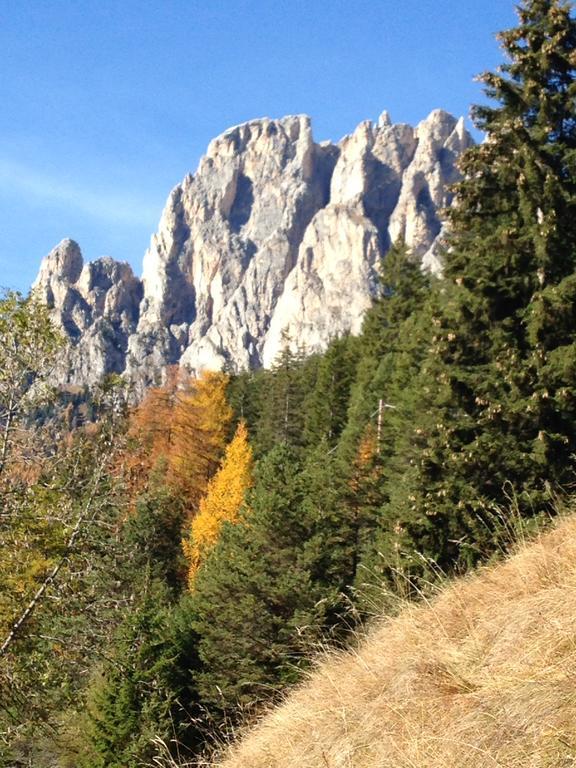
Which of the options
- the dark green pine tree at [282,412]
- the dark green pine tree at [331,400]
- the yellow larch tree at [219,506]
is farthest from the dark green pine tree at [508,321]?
the dark green pine tree at [282,412]

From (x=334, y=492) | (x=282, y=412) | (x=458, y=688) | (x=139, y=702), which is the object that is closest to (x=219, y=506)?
(x=334, y=492)

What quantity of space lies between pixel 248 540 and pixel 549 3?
15883 millimetres

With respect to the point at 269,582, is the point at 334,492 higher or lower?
higher

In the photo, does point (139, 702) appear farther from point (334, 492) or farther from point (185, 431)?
point (185, 431)

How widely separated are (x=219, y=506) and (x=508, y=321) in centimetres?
2276

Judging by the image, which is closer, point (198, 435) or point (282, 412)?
point (198, 435)

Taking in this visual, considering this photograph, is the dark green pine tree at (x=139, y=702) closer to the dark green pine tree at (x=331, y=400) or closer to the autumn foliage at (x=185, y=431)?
the autumn foliage at (x=185, y=431)

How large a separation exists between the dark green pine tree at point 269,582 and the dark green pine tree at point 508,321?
20.8 ft

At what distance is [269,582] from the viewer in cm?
1936

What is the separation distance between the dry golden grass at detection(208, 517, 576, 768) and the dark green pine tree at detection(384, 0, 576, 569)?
597 cm

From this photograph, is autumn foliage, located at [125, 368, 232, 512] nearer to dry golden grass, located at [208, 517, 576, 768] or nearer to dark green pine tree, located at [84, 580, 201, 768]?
dark green pine tree, located at [84, 580, 201, 768]

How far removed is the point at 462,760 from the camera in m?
3.10

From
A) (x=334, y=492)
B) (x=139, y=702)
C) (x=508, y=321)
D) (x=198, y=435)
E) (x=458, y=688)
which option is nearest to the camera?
(x=458, y=688)

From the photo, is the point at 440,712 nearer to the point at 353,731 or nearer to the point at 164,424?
the point at 353,731
